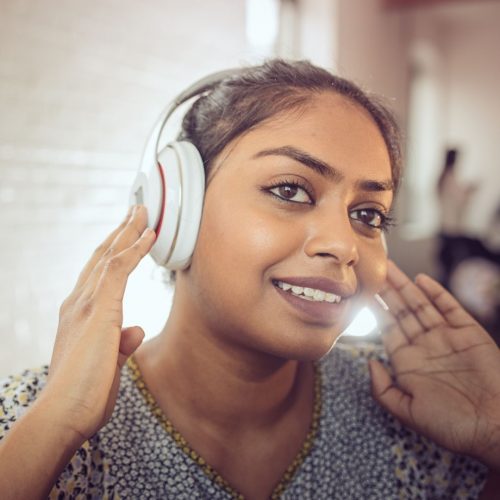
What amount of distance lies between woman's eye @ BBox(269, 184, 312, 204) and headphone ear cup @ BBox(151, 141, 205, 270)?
5.2 inches

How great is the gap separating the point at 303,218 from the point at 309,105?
220 millimetres

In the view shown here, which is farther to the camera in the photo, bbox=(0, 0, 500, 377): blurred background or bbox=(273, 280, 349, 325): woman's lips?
bbox=(0, 0, 500, 377): blurred background

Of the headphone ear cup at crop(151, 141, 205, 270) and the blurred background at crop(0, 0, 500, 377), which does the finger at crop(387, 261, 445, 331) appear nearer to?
the blurred background at crop(0, 0, 500, 377)

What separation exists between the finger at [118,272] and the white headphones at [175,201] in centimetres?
7

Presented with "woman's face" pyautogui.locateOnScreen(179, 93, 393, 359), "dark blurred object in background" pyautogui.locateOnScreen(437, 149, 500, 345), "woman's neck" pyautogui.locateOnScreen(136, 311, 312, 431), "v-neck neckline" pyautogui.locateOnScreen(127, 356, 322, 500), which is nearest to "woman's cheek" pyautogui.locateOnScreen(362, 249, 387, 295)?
"woman's face" pyautogui.locateOnScreen(179, 93, 393, 359)

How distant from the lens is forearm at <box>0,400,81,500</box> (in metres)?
0.71

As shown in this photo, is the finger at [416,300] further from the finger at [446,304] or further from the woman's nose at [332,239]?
the woman's nose at [332,239]

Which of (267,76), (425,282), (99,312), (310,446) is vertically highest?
(267,76)

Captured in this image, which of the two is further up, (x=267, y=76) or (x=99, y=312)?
(x=267, y=76)

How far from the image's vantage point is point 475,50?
745 centimetres

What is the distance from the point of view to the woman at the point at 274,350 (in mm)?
935

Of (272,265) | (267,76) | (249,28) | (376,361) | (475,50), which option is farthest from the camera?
(475,50)

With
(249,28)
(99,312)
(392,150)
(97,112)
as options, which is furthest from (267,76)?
(249,28)

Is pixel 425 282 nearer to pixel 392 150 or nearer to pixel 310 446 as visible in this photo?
pixel 392 150
